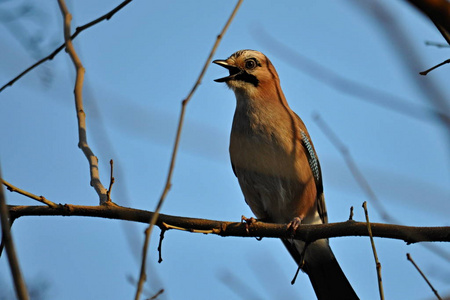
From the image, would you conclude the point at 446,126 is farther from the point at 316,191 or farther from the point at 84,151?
the point at 316,191

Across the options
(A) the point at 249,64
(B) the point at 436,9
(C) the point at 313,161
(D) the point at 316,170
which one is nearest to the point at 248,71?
(A) the point at 249,64

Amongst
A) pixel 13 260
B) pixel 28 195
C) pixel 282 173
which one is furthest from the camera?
pixel 282 173

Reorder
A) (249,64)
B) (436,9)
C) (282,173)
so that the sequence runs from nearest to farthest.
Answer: (436,9), (282,173), (249,64)

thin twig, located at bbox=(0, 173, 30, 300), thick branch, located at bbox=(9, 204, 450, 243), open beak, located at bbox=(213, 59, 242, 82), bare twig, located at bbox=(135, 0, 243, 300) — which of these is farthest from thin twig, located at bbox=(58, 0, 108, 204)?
open beak, located at bbox=(213, 59, 242, 82)

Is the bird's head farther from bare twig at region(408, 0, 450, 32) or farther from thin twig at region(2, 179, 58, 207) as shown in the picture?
bare twig at region(408, 0, 450, 32)

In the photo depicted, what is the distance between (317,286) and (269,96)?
2645 mm

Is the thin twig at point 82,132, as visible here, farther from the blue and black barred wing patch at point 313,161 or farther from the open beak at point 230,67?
the blue and black barred wing patch at point 313,161

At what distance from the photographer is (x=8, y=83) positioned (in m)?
4.55

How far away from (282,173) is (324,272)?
1382 mm

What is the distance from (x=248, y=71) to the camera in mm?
8414

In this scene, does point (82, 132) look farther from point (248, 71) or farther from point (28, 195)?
point (248, 71)

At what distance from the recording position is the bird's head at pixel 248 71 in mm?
8250

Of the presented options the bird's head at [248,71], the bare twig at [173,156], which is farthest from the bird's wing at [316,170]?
the bare twig at [173,156]

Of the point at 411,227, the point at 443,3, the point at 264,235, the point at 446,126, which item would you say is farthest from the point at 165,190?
the point at 264,235
